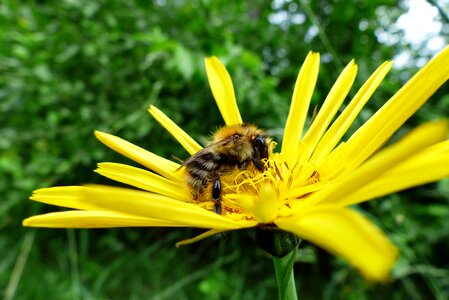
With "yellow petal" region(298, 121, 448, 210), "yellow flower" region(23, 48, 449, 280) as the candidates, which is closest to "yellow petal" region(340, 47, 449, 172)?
"yellow flower" region(23, 48, 449, 280)

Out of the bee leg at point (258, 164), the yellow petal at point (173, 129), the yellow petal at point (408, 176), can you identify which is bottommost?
the yellow petal at point (408, 176)

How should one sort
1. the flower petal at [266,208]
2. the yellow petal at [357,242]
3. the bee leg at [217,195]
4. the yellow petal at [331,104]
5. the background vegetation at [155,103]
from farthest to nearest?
the background vegetation at [155,103], the yellow petal at [331,104], the bee leg at [217,195], the flower petal at [266,208], the yellow petal at [357,242]

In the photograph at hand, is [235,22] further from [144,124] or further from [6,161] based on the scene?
[6,161]

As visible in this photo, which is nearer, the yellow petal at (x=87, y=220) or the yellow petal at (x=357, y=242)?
the yellow petal at (x=357, y=242)

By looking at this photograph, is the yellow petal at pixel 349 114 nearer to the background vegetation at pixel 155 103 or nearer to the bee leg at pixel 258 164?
the bee leg at pixel 258 164

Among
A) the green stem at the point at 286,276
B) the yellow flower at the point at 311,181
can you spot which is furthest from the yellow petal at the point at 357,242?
the green stem at the point at 286,276

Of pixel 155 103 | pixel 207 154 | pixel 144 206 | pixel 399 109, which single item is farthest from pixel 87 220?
pixel 155 103

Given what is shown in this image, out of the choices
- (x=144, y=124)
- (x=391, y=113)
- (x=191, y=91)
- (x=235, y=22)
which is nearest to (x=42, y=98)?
(x=144, y=124)

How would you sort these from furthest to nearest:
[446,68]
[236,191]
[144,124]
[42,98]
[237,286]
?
[42,98] → [144,124] → [237,286] → [236,191] → [446,68]
